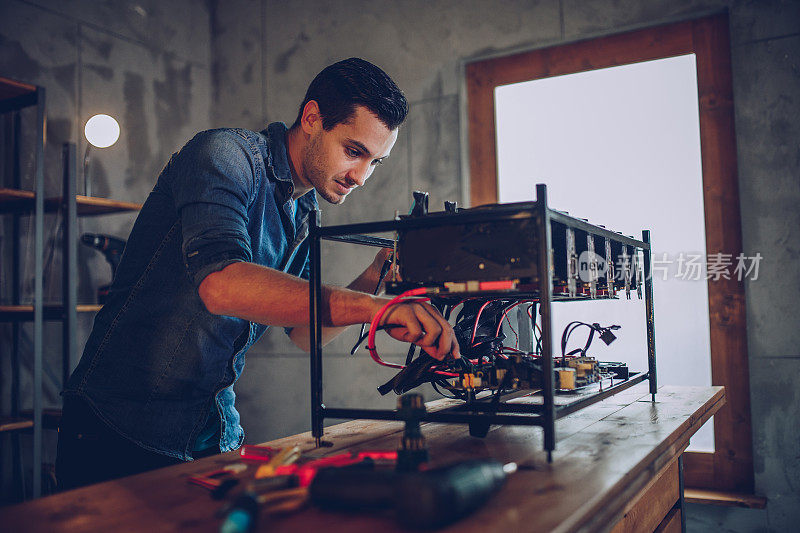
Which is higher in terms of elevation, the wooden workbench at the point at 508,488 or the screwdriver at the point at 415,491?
the screwdriver at the point at 415,491

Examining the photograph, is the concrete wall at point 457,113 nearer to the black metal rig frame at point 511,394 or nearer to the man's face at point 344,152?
the black metal rig frame at point 511,394

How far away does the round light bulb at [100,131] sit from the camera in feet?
9.92

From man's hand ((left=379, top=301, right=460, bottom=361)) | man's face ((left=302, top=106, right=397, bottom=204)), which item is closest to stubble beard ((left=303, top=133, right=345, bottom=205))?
man's face ((left=302, top=106, right=397, bottom=204))

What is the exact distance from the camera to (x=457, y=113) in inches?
130

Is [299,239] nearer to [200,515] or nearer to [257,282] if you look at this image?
[257,282]

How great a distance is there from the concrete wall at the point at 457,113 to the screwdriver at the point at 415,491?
7.83 feet

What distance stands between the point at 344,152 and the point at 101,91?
2.57 meters

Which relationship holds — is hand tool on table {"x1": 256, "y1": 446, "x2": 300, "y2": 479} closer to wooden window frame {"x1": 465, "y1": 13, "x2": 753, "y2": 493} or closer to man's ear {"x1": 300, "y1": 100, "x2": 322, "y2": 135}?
man's ear {"x1": 300, "y1": 100, "x2": 322, "y2": 135}

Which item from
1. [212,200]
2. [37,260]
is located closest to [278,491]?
[212,200]

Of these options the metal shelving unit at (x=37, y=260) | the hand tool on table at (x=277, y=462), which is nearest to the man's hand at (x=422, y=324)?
the hand tool on table at (x=277, y=462)

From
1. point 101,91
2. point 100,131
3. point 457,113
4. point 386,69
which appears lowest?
point 100,131

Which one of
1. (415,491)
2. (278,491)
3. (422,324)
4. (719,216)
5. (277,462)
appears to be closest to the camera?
(415,491)

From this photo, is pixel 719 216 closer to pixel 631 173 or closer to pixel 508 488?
pixel 631 173

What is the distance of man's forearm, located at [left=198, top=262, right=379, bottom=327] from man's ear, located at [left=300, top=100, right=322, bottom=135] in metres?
0.52
